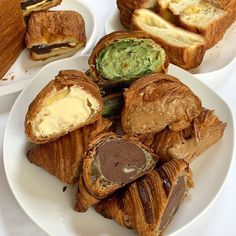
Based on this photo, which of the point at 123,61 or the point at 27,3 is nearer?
the point at 123,61

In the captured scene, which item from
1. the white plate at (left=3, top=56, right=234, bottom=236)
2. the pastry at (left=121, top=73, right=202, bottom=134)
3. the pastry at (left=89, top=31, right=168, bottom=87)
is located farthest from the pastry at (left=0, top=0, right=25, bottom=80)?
the pastry at (left=121, top=73, right=202, bottom=134)

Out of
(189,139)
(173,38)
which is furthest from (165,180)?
(173,38)

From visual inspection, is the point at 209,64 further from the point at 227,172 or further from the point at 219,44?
the point at 227,172

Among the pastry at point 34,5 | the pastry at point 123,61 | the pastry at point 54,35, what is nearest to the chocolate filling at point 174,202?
the pastry at point 123,61

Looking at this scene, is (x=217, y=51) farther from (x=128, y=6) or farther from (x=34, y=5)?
(x=34, y=5)

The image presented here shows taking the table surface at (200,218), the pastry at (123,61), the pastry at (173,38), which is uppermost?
the pastry at (123,61)

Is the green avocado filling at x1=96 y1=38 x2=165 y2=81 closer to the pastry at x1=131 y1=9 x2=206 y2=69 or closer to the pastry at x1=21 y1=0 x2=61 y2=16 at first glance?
the pastry at x1=131 y1=9 x2=206 y2=69

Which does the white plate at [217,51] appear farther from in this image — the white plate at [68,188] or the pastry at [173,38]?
the white plate at [68,188]
